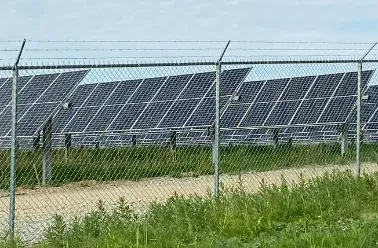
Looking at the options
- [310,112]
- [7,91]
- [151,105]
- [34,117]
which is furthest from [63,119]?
[310,112]

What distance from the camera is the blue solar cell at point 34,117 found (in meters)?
12.9

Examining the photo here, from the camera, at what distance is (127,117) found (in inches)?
712

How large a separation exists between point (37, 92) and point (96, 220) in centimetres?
835

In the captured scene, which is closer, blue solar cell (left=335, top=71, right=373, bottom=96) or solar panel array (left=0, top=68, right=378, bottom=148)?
solar panel array (left=0, top=68, right=378, bottom=148)

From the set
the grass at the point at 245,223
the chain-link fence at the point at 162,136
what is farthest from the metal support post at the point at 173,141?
the grass at the point at 245,223

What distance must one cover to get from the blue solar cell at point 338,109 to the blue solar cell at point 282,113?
1060 mm

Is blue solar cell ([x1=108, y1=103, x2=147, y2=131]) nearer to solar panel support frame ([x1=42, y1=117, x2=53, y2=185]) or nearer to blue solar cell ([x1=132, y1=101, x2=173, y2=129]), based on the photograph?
blue solar cell ([x1=132, y1=101, x2=173, y2=129])

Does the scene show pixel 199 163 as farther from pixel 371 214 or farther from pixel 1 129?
pixel 371 214

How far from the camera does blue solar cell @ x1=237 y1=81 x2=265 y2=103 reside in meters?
21.6

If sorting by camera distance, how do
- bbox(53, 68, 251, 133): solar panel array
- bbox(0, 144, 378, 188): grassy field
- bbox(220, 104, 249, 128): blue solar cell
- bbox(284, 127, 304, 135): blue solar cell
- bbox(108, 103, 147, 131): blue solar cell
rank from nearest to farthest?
bbox(0, 144, 378, 188): grassy field, bbox(53, 68, 251, 133): solar panel array, bbox(108, 103, 147, 131): blue solar cell, bbox(220, 104, 249, 128): blue solar cell, bbox(284, 127, 304, 135): blue solar cell

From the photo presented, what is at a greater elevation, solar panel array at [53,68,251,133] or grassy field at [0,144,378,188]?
solar panel array at [53,68,251,133]

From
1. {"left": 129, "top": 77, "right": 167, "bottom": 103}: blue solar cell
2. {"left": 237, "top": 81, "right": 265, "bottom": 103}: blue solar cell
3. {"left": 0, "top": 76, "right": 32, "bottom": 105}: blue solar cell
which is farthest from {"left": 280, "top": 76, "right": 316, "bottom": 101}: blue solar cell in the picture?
{"left": 0, "top": 76, "right": 32, "bottom": 105}: blue solar cell

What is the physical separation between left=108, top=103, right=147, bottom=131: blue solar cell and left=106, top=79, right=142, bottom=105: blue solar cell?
664 mm

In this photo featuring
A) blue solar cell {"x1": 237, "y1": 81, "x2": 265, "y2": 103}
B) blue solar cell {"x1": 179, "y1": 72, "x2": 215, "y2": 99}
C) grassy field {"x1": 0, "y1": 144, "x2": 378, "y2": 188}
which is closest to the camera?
grassy field {"x1": 0, "y1": 144, "x2": 378, "y2": 188}
